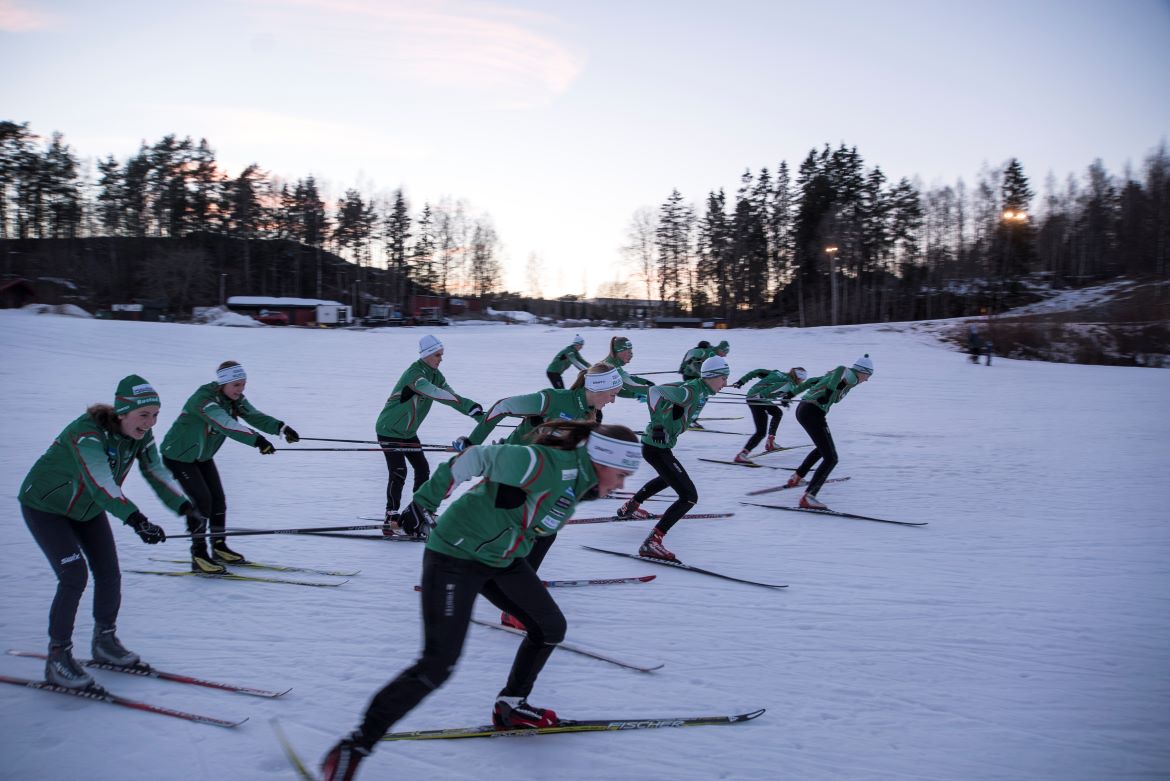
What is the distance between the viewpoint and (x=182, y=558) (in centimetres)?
613

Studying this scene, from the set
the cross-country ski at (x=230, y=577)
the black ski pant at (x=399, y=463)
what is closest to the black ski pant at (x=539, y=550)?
the cross-country ski at (x=230, y=577)

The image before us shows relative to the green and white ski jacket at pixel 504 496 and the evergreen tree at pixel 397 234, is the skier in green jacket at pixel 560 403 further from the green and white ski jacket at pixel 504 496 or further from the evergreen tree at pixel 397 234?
the evergreen tree at pixel 397 234

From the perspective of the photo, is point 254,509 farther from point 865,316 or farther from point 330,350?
point 865,316

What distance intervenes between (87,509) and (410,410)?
10.3 ft

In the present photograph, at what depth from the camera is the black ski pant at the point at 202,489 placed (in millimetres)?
5520

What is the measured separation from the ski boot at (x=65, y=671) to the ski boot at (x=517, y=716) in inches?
87.3

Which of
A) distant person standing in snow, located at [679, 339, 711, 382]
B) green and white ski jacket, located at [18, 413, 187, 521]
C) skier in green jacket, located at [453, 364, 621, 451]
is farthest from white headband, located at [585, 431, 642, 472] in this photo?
distant person standing in snow, located at [679, 339, 711, 382]

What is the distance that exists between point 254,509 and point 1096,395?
2085 cm

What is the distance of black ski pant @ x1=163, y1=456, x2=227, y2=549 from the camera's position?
5.52 m

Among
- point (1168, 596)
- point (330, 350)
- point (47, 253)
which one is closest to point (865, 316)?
point (330, 350)

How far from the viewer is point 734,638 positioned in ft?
15.5

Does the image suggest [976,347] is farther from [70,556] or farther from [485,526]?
[70,556]

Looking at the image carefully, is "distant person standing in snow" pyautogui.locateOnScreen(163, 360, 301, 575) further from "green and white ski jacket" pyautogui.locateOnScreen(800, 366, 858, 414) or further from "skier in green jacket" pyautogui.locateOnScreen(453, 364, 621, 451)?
"green and white ski jacket" pyautogui.locateOnScreen(800, 366, 858, 414)

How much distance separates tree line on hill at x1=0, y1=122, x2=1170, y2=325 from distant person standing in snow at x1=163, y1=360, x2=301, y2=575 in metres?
49.5
